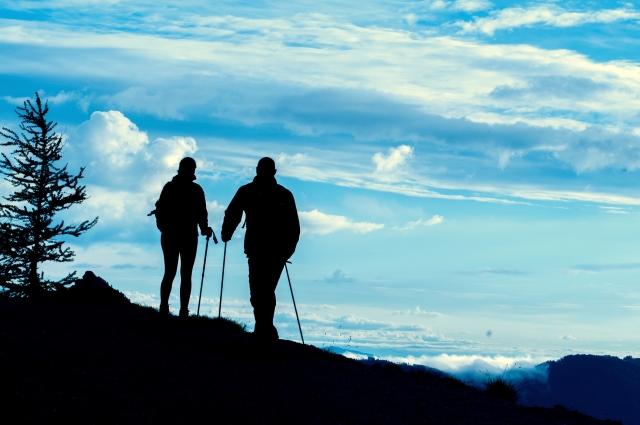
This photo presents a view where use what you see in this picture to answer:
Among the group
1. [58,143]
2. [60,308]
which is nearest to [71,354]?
[60,308]

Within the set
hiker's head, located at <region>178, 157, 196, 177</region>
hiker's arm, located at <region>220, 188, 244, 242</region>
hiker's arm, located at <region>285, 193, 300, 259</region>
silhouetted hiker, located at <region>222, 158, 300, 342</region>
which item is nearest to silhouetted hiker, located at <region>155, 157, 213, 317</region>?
hiker's head, located at <region>178, 157, 196, 177</region>

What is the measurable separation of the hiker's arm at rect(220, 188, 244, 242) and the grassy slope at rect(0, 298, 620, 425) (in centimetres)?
172

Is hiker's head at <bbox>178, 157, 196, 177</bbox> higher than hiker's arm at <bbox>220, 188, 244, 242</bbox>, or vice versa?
hiker's head at <bbox>178, 157, 196, 177</bbox>

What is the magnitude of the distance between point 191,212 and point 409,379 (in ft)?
14.3

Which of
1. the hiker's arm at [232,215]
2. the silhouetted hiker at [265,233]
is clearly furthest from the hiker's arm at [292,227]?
the hiker's arm at [232,215]

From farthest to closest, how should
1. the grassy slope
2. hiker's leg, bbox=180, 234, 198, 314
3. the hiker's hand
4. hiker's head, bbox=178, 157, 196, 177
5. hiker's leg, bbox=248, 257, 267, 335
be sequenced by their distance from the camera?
the hiker's hand < hiker's head, bbox=178, 157, 196, 177 < hiker's leg, bbox=180, 234, 198, 314 < hiker's leg, bbox=248, 257, 267, 335 < the grassy slope

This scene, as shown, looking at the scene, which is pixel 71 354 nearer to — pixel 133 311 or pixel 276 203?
pixel 276 203

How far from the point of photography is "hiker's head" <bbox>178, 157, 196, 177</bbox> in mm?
12258

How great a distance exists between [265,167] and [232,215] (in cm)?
89

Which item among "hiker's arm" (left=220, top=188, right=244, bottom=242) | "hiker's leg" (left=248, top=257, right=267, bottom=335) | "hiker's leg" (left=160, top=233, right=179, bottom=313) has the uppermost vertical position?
"hiker's arm" (left=220, top=188, right=244, bottom=242)

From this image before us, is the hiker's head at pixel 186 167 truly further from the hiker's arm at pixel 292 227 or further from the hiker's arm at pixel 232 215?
the hiker's arm at pixel 292 227

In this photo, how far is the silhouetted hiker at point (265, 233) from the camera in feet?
35.5

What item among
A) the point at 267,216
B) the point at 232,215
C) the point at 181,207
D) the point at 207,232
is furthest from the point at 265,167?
the point at 207,232

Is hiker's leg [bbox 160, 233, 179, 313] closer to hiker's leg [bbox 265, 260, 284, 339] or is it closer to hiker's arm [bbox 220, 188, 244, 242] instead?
hiker's arm [bbox 220, 188, 244, 242]
